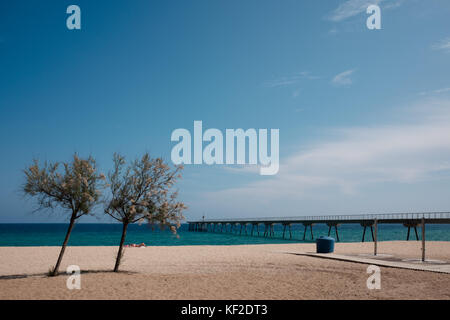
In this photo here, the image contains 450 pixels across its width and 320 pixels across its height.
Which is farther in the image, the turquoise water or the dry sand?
the turquoise water

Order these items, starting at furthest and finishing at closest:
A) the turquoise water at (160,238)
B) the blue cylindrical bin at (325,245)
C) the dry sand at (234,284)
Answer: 1. the turquoise water at (160,238)
2. the blue cylindrical bin at (325,245)
3. the dry sand at (234,284)

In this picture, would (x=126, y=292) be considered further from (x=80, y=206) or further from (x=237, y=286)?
(x=80, y=206)

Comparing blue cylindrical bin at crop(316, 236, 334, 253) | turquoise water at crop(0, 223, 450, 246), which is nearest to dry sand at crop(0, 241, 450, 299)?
blue cylindrical bin at crop(316, 236, 334, 253)

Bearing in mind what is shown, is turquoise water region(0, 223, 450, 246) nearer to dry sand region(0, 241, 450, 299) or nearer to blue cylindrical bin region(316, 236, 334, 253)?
blue cylindrical bin region(316, 236, 334, 253)

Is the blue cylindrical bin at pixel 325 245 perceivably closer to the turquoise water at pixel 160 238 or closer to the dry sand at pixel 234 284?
the dry sand at pixel 234 284

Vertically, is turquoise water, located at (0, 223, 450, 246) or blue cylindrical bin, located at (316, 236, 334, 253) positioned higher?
blue cylindrical bin, located at (316, 236, 334, 253)

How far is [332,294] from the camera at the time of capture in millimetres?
10727

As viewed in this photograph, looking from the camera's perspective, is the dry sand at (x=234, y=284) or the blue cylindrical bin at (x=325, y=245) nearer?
the dry sand at (x=234, y=284)

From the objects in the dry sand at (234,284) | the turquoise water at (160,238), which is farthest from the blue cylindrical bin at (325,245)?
the turquoise water at (160,238)

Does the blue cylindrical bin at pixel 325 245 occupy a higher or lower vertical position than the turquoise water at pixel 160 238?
higher

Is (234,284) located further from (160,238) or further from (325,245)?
(160,238)

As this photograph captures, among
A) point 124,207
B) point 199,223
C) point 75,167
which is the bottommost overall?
point 199,223
